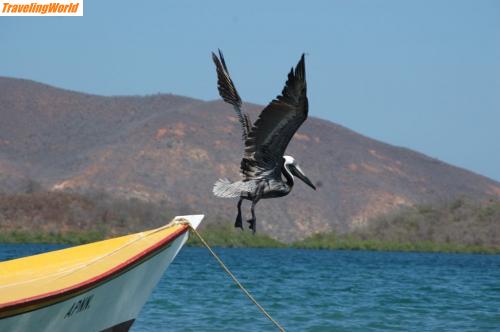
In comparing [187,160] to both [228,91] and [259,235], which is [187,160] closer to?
[259,235]

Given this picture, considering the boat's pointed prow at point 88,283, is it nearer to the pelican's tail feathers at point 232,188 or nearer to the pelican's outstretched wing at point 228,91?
the pelican's tail feathers at point 232,188

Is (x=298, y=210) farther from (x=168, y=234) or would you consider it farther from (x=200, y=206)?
(x=168, y=234)

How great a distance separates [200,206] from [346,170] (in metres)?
22.4

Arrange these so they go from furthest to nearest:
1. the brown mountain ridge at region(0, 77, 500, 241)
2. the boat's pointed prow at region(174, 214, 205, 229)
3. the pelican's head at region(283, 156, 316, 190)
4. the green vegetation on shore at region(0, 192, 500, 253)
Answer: the brown mountain ridge at region(0, 77, 500, 241) → the green vegetation on shore at region(0, 192, 500, 253) → the pelican's head at region(283, 156, 316, 190) → the boat's pointed prow at region(174, 214, 205, 229)

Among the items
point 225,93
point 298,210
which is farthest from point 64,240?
point 225,93

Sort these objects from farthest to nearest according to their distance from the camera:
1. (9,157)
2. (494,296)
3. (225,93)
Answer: (9,157) < (494,296) < (225,93)

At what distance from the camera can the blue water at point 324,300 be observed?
1916 centimetres

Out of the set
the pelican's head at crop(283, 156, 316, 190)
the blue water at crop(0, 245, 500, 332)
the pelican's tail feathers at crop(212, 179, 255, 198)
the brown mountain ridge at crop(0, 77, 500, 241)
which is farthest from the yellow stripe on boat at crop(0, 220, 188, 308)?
the brown mountain ridge at crop(0, 77, 500, 241)

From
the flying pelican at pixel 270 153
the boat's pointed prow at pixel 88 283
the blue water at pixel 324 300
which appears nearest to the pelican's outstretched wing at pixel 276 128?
the flying pelican at pixel 270 153

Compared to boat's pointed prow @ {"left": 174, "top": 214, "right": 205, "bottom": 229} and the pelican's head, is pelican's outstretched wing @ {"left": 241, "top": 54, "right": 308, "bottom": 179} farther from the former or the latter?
boat's pointed prow @ {"left": 174, "top": 214, "right": 205, "bottom": 229}

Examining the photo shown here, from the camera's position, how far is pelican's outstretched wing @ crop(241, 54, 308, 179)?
1051 cm

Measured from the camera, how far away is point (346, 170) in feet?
319

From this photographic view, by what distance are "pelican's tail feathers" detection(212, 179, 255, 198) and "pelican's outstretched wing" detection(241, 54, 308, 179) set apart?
109 mm

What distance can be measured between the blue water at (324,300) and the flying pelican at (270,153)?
696 centimetres
